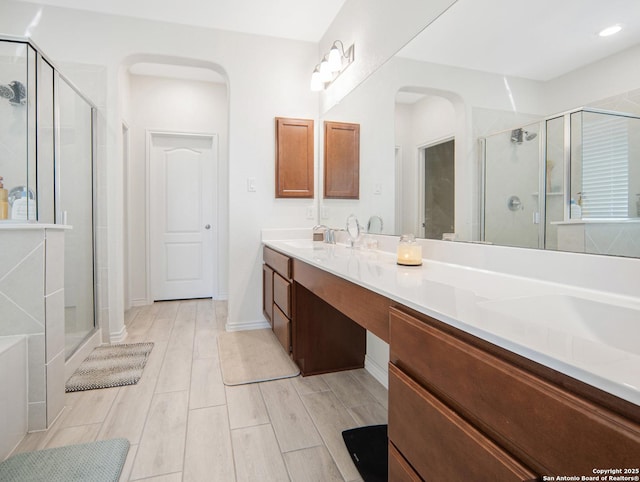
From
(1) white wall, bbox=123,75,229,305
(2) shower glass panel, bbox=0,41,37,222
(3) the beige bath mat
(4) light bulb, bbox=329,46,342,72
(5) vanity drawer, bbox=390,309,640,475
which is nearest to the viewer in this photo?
(5) vanity drawer, bbox=390,309,640,475

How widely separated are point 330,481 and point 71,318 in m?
1.95

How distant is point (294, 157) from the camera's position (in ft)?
10.1

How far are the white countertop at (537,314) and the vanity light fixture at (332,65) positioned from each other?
1.93 m

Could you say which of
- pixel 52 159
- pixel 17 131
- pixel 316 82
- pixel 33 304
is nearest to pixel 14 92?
pixel 17 131

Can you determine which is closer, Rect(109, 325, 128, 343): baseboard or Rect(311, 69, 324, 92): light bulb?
Rect(109, 325, 128, 343): baseboard

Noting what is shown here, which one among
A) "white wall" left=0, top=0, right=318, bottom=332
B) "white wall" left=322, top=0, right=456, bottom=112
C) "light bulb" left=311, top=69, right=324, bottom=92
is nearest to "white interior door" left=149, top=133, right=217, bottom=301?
"white wall" left=0, top=0, right=318, bottom=332

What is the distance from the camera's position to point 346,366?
2.22 meters

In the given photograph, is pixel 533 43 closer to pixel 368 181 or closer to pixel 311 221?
pixel 368 181

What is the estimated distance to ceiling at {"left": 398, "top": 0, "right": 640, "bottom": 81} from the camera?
89cm

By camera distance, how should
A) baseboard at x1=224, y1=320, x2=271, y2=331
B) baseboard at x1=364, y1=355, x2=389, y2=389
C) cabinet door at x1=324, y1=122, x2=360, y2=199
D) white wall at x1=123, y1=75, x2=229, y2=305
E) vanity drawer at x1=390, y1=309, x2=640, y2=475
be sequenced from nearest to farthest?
vanity drawer at x1=390, y1=309, x2=640, y2=475, baseboard at x1=364, y1=355, x2=389, y2=389, cabinet door at x1=324, y1=122, x2=360, y2=199, baseboard at x1=224, y1=320, x2=271, y2=331, white wall at x1=123, y1=75, x2=229, y2=305

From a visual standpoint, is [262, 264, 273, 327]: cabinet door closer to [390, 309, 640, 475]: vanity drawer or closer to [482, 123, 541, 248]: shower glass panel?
[482, 123, 541, 248]: shower glass panel

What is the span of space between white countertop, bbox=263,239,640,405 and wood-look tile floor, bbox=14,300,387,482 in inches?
30.5

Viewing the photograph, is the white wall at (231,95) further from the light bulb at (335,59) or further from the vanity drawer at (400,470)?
the vanity drawer at (400,470)

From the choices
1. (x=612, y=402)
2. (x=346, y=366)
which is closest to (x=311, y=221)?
(x=346, y=366)
